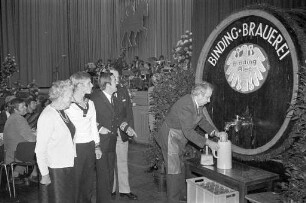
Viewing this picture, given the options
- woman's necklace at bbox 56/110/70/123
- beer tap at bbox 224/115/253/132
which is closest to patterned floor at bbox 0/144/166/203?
woman's necklace at bbox 56/110/70/123

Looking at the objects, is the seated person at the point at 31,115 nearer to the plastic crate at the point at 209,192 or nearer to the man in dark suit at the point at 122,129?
the man in dark suit at the point at 122,129

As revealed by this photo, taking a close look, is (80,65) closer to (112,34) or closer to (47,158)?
(112,34)

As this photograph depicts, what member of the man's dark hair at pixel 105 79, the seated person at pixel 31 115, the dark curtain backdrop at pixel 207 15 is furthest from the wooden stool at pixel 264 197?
the seated person at pixel 31 115

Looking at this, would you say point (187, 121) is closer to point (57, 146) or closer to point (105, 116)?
point (105, 116)

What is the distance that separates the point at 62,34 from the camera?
51.7 ft

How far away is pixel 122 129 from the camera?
452 centimetres

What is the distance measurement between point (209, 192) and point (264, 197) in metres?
0.61

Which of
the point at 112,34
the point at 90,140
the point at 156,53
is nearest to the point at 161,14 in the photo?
the point at 156,53

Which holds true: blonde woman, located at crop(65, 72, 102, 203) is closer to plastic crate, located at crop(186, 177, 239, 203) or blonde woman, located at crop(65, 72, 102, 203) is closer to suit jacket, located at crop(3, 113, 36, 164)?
plastic crate, located at crop(186, 177, 239, 203)

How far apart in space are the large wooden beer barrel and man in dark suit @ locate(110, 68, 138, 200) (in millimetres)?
1124

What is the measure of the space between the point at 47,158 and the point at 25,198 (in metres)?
2.08

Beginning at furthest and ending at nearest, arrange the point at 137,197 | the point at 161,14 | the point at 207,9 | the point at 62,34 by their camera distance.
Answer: the point at 62,34
the point at 161,14
the point at 207,9
the point at 137,197

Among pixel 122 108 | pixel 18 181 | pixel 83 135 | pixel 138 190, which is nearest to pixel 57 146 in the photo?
pixel 83 135

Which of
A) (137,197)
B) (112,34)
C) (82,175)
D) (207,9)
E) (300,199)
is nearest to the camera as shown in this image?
(300,199)
